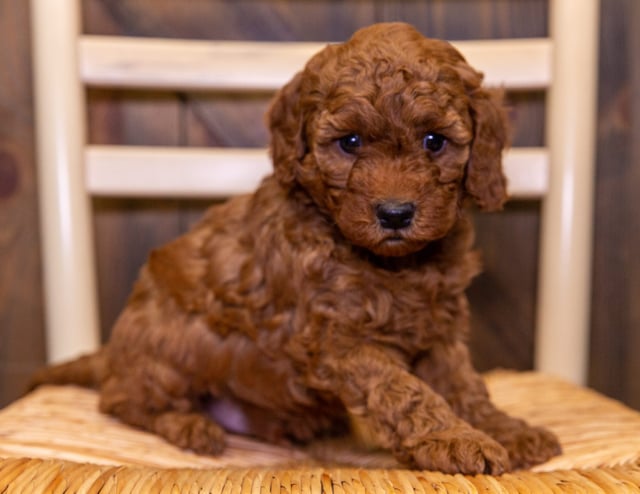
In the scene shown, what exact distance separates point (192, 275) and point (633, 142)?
116 cm

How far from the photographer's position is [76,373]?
1568mm

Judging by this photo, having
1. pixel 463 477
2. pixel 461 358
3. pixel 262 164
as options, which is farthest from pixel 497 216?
pixel 463 477

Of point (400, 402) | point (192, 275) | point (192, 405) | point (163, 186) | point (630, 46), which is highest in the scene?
point (630, 46)

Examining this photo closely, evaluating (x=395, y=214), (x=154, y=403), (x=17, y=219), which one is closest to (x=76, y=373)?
(x=154, y=403)

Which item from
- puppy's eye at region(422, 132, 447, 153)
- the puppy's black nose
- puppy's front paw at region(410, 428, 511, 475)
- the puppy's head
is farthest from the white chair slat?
puppy's front paw at region(410, 428, 511, 475)

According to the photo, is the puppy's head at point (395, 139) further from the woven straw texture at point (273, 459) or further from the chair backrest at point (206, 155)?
the chair backrest at point (206, 155)

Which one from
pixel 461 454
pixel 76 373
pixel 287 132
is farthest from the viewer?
pixel 76 373

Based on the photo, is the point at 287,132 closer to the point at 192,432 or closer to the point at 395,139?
the point at 395,139

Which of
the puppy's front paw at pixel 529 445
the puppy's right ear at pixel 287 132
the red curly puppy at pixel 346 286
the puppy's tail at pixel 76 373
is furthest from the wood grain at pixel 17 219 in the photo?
the puppy's front paw at pixel 529 445

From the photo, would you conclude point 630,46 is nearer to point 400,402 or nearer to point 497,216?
point 497,216

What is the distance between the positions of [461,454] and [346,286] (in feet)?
1.00

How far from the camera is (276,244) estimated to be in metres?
1.27

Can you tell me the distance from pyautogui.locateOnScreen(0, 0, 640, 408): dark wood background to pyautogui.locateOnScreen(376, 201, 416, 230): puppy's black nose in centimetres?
101

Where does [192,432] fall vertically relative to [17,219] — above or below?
below
